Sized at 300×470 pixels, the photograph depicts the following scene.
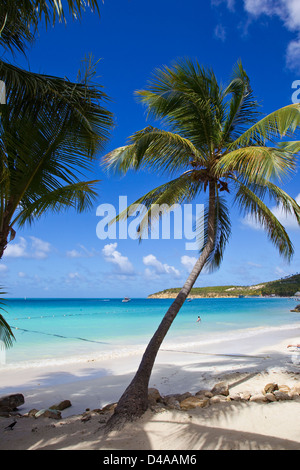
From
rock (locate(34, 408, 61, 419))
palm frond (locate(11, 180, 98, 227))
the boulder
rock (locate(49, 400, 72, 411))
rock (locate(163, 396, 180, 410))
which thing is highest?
palm frond (locate(11, 180, 98, 227))

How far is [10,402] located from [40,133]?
5031 mm

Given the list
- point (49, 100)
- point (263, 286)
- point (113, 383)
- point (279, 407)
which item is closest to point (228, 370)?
point (113, 383)

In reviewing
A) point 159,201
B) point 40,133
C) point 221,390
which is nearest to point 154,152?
point 159,201

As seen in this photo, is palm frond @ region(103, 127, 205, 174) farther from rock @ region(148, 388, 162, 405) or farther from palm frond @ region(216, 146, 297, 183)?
rock @ region(148, 388, 162, 405)

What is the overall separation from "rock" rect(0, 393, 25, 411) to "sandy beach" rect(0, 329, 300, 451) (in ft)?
0.51

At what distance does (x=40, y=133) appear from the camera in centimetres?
347

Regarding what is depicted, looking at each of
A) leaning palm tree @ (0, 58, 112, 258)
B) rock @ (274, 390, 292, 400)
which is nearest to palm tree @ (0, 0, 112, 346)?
leaning palm tree @ (0, 58, 112, 258)

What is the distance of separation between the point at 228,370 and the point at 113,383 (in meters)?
3.12

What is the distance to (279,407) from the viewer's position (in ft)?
14.7

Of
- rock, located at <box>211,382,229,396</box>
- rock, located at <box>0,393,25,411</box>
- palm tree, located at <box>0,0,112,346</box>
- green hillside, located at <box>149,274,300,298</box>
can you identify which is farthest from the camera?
green hillside, located at <box>149,274,300,298</box>

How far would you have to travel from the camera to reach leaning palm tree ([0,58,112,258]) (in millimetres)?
3410

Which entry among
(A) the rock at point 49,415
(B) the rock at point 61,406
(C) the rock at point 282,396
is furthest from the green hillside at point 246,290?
(A) the rock at point 49,415
